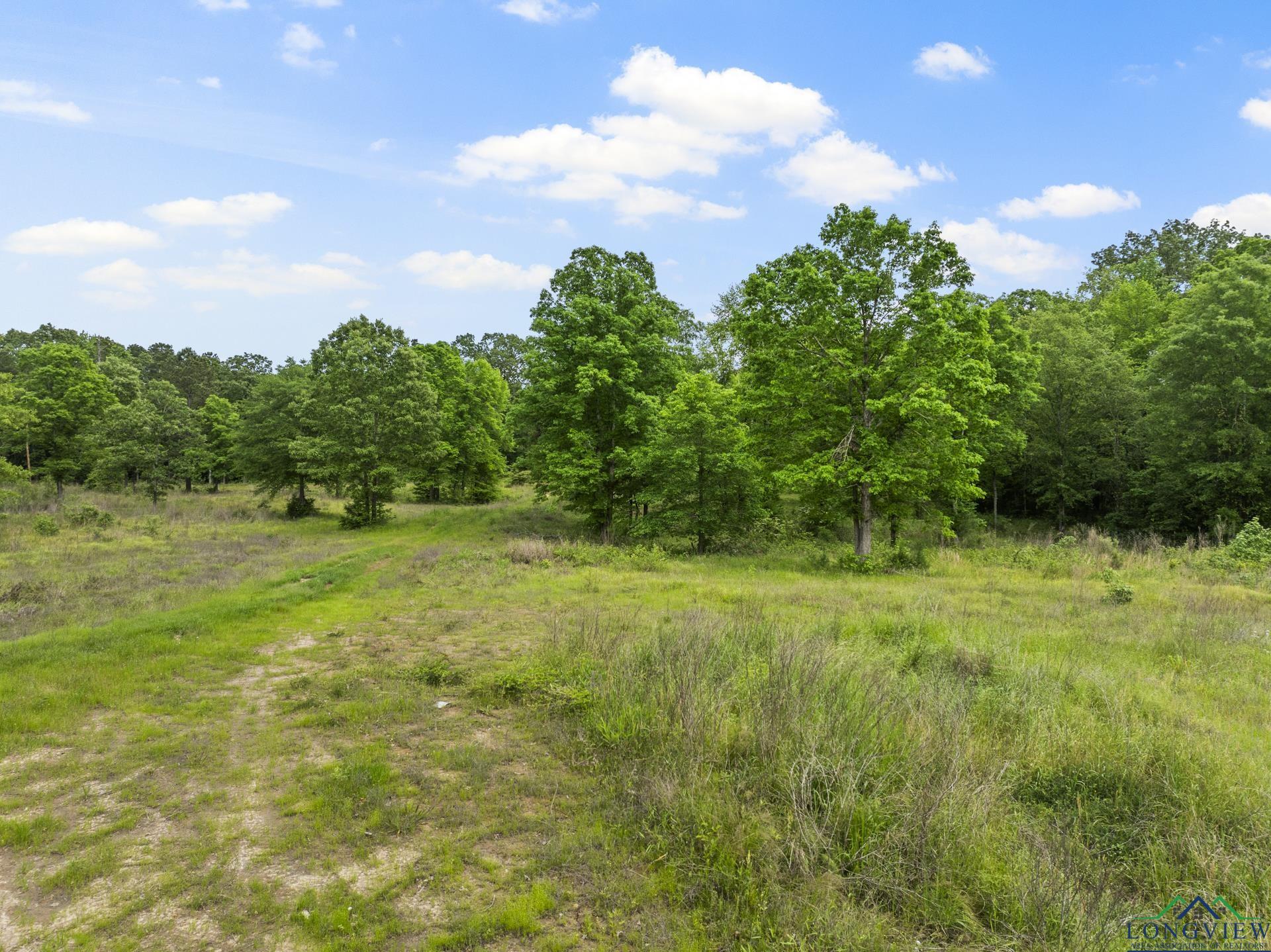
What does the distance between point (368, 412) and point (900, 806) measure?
30932 mm

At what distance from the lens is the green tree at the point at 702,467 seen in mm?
23438

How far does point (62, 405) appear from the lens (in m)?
45.2

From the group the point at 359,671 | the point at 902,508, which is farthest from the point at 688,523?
the point at 359,671

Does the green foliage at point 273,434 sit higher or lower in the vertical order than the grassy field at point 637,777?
higher

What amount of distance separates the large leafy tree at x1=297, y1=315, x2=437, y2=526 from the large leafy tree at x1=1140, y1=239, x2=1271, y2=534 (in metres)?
37.3

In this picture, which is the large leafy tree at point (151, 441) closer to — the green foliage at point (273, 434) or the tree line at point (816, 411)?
the tree line at point (816, 411)

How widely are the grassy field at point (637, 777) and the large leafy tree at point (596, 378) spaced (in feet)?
48.2

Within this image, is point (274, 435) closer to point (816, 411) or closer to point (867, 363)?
point (816, 411)

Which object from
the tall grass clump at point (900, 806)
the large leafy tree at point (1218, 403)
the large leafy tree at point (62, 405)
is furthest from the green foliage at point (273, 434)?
the large leafy tree at point (1218, 403)

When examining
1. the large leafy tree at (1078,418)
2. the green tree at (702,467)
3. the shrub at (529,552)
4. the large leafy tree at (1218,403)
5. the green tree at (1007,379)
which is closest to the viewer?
the shrub at (529,552)

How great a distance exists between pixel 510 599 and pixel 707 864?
1109 cm

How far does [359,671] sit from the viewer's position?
9.76 meters

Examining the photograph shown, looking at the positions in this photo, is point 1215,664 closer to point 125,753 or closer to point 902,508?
point 902,508

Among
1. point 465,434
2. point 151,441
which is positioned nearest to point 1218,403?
point 465,434
